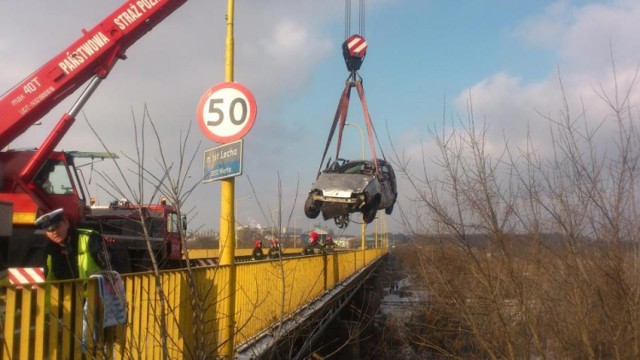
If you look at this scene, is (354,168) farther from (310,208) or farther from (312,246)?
(312,246)

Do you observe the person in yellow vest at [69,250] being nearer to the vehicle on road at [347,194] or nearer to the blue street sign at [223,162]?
the blue street sign at [223,162]

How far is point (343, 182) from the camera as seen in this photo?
36.7 feet

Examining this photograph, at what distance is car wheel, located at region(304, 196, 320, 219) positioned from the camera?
11375 mm

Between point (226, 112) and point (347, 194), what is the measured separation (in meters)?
5.71

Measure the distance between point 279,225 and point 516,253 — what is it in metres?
3.15

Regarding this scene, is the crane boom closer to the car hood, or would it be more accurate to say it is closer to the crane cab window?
the crane cab window

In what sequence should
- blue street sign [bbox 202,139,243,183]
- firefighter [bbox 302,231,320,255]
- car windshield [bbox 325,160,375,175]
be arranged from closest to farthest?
blue street sign [bbox 202,139,243,183] → car windshield [bbox 325,160,375,175] → firefighter [bbox 302,231,320,255]

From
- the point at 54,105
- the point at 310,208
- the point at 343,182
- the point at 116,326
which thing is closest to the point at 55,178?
the point at 54,105

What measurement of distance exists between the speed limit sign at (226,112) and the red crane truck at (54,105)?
5.73 meters

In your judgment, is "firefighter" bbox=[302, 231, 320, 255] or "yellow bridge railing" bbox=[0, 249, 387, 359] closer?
"yellow bridge railing" bbox=[0, 249, 387, 359]

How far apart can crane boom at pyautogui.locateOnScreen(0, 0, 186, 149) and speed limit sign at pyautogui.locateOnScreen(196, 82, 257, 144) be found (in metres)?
7.16

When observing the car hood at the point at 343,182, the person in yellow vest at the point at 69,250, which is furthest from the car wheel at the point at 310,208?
the person in yellow vest at the point at 69,250

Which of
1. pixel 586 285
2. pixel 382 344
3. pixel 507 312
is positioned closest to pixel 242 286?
pixel 507 312

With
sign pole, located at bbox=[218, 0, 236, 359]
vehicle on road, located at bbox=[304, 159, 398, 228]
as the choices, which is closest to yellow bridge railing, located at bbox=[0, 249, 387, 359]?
sign pole, located at bbox=[218, 0, 236, 359]
